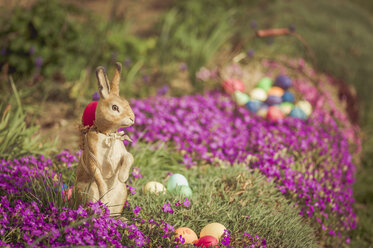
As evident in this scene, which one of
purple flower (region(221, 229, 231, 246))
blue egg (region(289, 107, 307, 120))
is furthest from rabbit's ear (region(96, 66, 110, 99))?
blue egg (region(289, 107, 307, 120))

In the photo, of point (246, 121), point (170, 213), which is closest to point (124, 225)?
point (170, 213)

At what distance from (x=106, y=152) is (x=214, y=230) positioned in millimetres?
912

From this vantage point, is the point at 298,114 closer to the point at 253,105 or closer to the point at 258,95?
the point at 253,105

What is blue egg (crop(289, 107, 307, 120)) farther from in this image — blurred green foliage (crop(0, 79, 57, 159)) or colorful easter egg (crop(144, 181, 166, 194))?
blurred green foliage (crop(0, 79, 57, 159))

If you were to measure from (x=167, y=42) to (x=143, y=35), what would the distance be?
1.66 metres

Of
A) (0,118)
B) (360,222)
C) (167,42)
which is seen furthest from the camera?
(167,42)

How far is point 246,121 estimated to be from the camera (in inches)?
176

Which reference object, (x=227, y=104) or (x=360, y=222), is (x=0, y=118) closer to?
(x=227, y=104)

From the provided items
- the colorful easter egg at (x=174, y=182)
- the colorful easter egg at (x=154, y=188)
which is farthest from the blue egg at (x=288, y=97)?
the colorful easter egg at (x=154, y=188)

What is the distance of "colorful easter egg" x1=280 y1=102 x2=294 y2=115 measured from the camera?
4.88 meters

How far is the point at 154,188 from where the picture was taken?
3.07 meters

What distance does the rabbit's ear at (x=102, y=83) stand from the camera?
7.47 feet

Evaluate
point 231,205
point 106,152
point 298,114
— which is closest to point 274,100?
point 298,114

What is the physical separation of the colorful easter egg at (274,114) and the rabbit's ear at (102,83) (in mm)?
2649
